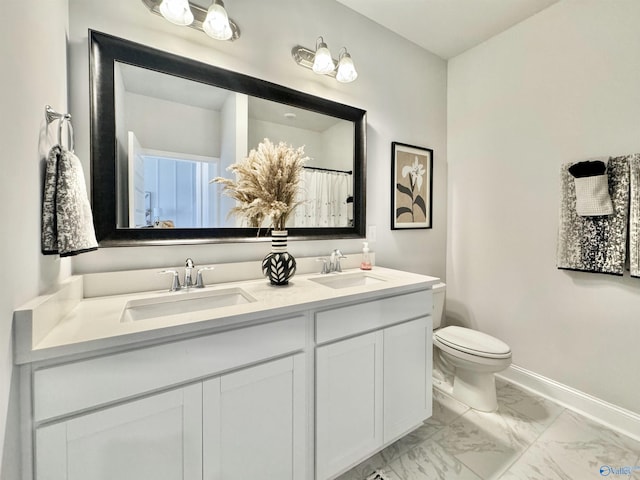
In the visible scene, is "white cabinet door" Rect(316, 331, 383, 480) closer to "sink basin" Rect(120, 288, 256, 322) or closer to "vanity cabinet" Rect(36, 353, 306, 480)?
"vanity cabinet" Rect(36, 353, 306, 480)

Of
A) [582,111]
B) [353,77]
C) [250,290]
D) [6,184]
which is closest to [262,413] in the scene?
[250,290]

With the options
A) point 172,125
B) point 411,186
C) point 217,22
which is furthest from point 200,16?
point 411,186

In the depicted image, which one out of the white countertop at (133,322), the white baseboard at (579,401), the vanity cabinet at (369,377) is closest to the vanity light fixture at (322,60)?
the white countertop at (133,322)

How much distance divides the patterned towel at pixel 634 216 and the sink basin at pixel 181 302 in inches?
78.2

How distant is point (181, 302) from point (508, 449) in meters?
1.78

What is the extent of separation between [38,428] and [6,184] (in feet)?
1.93

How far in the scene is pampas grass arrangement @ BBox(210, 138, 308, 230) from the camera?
127cm

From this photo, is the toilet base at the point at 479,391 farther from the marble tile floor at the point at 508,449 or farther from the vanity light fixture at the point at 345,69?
the vanity light fixture at the point at 345,69

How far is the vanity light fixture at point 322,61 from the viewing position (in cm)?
156

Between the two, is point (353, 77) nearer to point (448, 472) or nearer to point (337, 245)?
point (337, 245)

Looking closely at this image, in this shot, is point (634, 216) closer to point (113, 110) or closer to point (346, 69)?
point (346, 69)

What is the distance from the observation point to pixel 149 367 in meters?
0.77

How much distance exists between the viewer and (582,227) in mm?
1646

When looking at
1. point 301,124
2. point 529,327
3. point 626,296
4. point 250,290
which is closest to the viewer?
point 250,290
